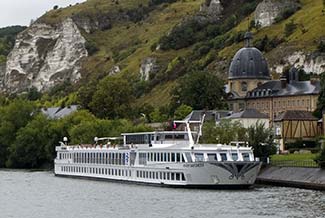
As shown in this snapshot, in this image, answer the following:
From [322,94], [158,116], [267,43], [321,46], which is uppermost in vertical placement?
[267,43]

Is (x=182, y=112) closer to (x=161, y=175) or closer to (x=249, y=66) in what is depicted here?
(x=249, y=66)

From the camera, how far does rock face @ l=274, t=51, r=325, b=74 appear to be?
153125mm

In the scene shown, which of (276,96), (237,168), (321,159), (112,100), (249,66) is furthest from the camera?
(249,66)

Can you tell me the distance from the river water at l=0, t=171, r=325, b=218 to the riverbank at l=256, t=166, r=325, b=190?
1.24 meters

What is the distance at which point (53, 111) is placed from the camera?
178875mm

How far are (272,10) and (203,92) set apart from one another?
2248 inches

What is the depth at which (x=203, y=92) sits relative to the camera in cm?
14050

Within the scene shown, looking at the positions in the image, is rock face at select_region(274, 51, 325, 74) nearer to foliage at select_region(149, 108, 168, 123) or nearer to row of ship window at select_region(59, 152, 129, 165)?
foliage at select_region(149, 108, 168, 123)

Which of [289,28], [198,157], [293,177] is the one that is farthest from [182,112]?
[293,177]

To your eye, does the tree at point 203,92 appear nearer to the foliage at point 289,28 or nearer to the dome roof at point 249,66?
the dome roof at point 249,66

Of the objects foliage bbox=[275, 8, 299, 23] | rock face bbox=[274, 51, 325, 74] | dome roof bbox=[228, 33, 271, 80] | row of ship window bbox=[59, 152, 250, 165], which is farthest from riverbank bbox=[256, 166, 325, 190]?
foliage bbox=[275, 8, 299, 23]

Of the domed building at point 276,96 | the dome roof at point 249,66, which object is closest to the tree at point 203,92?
the domed building at point 276,96

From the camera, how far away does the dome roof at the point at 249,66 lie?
14775 centimetres

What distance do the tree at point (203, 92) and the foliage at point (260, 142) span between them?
1956 inches
